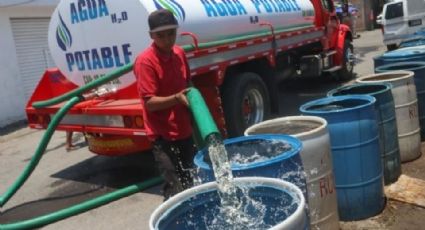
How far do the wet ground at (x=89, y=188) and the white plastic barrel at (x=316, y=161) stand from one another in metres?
0.68

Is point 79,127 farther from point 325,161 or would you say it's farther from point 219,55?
point 325,161

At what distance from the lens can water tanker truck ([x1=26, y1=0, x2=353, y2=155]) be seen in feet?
17.9

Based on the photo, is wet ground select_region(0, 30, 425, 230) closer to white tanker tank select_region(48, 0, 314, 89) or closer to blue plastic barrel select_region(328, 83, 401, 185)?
blue plastic barrel select_region(328, 83, 401, 185)

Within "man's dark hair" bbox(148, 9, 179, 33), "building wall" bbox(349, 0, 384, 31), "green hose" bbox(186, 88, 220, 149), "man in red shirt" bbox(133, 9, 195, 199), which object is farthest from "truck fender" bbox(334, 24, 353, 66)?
"building wall" bbox(349, 0, 384, 31)

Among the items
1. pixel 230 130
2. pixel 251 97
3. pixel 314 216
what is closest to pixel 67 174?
pixel 230 130

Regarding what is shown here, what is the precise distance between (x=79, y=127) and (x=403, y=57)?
415 centimetres

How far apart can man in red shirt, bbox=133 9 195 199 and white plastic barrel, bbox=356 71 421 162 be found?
7.54ft

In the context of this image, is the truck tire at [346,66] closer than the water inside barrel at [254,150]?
No

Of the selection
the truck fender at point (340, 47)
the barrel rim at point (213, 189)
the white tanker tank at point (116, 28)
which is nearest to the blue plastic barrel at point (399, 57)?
the white tanker tank at point (116, 28)

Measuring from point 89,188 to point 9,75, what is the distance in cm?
771

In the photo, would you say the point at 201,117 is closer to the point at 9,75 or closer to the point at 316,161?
Result: the point at 316,161

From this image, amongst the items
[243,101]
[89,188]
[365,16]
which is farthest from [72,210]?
[365,16]

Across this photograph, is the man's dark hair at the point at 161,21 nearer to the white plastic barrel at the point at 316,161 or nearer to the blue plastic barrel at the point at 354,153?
the white plastic barrel at the point at 316,161

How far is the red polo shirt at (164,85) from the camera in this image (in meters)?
3.37
